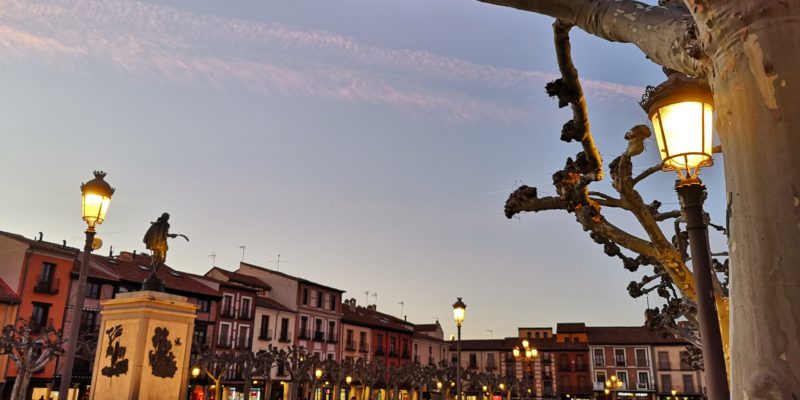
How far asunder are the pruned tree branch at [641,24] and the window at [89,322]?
3615cm

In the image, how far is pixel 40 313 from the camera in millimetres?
32344

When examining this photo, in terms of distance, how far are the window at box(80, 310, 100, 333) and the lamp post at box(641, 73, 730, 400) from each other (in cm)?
3591

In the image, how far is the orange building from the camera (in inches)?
1248

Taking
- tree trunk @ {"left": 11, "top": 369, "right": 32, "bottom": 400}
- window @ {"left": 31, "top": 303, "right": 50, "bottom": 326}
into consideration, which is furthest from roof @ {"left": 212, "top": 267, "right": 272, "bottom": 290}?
tree trunk @ {"left": 11, "top": 369, "right": 32, "bottom": 400}

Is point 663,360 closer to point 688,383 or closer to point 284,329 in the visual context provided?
point 688,383

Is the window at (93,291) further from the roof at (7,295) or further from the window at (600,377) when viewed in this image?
the window at (600,377)

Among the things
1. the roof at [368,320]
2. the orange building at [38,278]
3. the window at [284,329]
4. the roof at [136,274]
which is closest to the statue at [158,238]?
the roof at [136,274]

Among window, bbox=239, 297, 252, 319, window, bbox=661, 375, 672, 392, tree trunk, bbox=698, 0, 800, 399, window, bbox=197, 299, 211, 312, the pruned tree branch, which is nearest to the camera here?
tree trunk, bbox=698, 0, 800, 399

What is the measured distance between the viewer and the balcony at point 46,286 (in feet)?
106

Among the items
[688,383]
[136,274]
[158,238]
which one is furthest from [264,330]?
[688,383]

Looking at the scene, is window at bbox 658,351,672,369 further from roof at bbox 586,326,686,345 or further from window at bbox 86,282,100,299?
window at bbox 86,282,100,299

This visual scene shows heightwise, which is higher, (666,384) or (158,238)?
(158,238)

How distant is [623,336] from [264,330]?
43.8m

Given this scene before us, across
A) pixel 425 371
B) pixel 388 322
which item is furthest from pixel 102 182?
pixel 388 322
